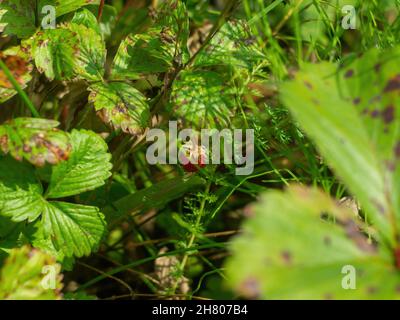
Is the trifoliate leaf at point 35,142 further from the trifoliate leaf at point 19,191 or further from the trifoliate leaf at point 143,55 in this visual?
the trifoliate leaf at point 143,55

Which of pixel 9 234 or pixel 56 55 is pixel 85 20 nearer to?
pixel 56 55

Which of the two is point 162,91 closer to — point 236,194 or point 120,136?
point 120,136

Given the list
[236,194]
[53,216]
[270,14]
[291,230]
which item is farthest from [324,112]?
[270,14]

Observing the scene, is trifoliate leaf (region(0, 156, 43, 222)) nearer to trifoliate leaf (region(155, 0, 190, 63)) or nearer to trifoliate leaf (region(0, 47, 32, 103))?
trifoliate leaf (region(0, 47, 32, 103))

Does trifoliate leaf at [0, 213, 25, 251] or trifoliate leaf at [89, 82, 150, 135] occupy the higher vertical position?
trifoliate leaf at [89, 82, 150, 135]

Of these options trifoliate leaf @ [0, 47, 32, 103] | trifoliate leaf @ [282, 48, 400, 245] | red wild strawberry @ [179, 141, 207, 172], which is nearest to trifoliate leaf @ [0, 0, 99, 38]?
trifoliate leaf @ [0, 47, 32, 103]

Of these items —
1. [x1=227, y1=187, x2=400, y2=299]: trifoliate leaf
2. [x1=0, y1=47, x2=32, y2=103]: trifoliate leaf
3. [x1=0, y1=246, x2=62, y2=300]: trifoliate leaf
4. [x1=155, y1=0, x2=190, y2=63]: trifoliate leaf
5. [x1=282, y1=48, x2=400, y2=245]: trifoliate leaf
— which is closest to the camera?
[x1=227, y1=187, x2=400, y2=299]: trifoliate leaf
